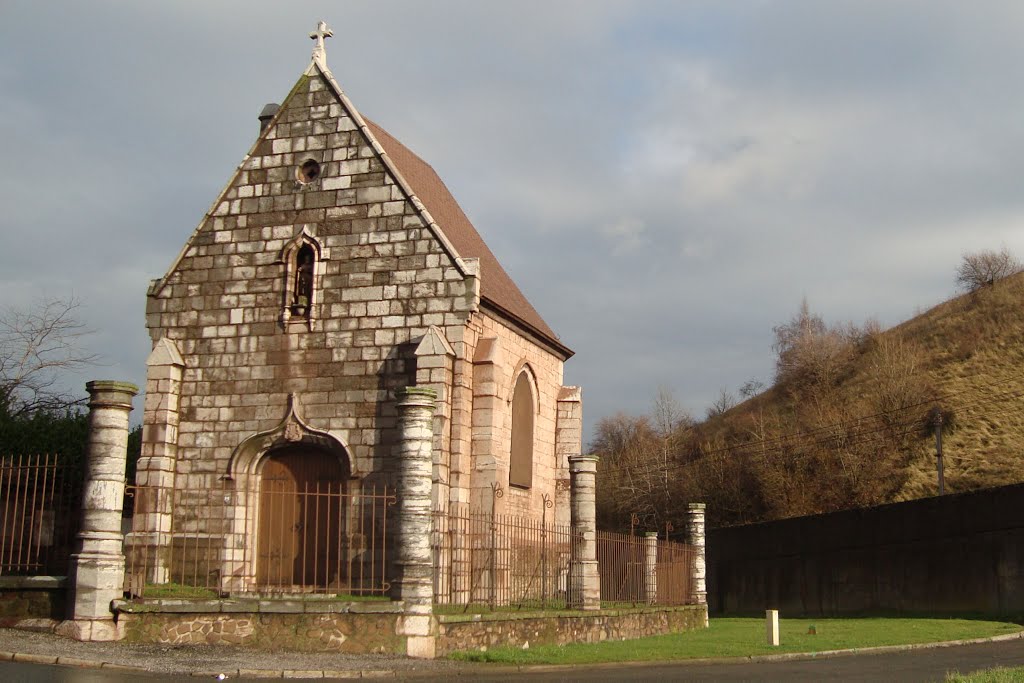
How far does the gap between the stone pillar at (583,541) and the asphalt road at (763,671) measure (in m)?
3.39

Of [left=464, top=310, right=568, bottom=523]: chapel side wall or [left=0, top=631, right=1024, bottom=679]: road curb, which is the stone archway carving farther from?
[left=0, top=631, right=1024, bottom=679]: road curb

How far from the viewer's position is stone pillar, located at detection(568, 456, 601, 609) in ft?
56.5

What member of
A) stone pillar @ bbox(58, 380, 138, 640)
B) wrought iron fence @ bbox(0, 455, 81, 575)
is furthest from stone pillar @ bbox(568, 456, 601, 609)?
wrought iron fence @ bbox(0, 455, 81, 575)

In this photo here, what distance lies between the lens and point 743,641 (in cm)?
1742

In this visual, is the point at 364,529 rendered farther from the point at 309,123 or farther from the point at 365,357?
the point at 309,123

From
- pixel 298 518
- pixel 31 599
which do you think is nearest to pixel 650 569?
pixel 298 518

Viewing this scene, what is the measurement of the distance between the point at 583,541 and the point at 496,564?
146cm

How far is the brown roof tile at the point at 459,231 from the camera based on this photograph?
19.8 metres

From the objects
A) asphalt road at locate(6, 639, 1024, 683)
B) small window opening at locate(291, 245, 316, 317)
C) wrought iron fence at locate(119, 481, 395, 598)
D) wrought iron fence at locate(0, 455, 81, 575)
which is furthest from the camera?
small window opening at locate(291, 245, 316, 317)

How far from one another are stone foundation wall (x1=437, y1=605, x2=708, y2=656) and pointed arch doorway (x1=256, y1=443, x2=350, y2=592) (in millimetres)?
3436

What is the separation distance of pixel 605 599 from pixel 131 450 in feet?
41.0

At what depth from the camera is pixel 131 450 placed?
25.7 metres

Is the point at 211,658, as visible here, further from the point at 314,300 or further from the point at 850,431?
the point at 850,431

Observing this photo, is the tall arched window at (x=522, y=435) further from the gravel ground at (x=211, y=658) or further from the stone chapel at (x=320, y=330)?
the gravel ground at (x=211, y=658)
